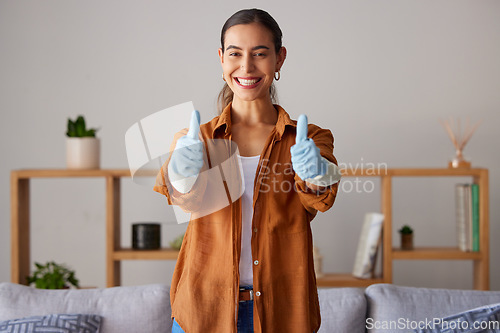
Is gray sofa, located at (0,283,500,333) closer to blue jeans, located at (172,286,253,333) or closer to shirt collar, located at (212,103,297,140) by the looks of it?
blue jeans, located at (172,286,253,333)

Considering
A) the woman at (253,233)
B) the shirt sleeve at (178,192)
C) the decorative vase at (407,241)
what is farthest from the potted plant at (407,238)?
the shirt sleeve at (178,192)

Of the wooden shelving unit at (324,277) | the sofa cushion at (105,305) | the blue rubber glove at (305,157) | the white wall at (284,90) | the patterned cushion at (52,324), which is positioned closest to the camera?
the blue rubber glove at (305,157)

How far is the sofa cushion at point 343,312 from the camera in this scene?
2.11 metres

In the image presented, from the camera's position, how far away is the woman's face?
122 centimetres

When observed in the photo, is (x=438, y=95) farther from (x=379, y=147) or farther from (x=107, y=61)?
(x=107, y=61)

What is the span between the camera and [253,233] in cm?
122

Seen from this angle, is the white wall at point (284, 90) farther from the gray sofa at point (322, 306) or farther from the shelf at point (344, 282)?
the gray sofa at point (322, 306)

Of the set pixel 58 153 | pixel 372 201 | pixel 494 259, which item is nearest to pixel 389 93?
pixel 372 201

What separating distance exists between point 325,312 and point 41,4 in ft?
7.13

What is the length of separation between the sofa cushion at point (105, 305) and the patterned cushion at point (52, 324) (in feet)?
0.33

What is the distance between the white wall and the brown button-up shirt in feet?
5.99

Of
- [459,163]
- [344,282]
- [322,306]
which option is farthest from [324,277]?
[459,163]

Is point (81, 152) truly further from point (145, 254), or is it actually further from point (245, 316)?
point (245, 316)

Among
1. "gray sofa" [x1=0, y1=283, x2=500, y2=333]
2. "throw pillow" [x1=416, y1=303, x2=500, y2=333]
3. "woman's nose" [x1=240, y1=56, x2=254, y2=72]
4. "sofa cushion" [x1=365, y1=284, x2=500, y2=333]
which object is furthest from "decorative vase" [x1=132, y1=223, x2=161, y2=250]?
"woman's nose" [x1=240, y1=56, x2=254, y2=72]
